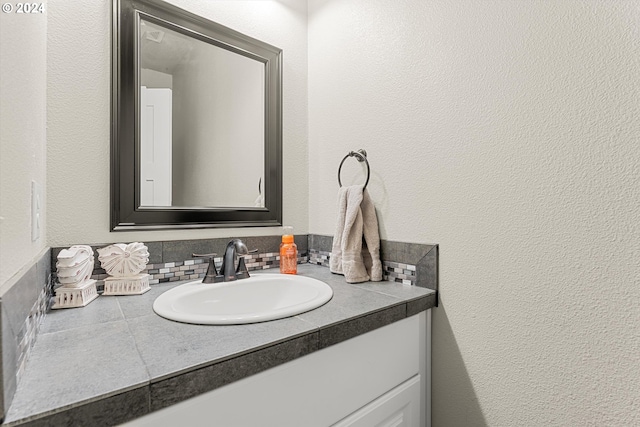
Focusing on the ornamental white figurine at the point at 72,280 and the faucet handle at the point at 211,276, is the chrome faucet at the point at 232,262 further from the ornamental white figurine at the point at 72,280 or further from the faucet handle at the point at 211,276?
the ornamental white figurine at the point at 72,280

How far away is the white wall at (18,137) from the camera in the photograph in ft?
1.55

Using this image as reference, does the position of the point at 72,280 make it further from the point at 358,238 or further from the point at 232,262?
the point at 358,238

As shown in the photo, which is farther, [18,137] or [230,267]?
[230,267]

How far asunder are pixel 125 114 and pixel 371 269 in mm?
997

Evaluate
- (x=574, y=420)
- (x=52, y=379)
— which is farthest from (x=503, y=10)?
(x=52, y=379)

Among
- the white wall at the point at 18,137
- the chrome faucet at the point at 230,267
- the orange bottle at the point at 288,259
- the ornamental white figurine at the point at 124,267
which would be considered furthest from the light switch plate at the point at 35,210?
the orange bottle at the point at 288,259

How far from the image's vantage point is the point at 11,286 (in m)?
0.46

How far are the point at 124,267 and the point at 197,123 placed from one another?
0.59 meters

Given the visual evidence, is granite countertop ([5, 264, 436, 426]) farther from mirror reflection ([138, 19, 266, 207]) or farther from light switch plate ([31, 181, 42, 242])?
mirror reflection ([138, 19, 266, 207])

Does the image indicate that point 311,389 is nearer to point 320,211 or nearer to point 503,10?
point 320,211

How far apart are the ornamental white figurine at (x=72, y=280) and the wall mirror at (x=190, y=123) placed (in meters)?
0.17

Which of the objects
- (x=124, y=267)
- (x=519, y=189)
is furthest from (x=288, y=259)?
(x=519, y=189)

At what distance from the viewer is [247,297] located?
1103 mm

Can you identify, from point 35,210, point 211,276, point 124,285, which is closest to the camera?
point 35,210
